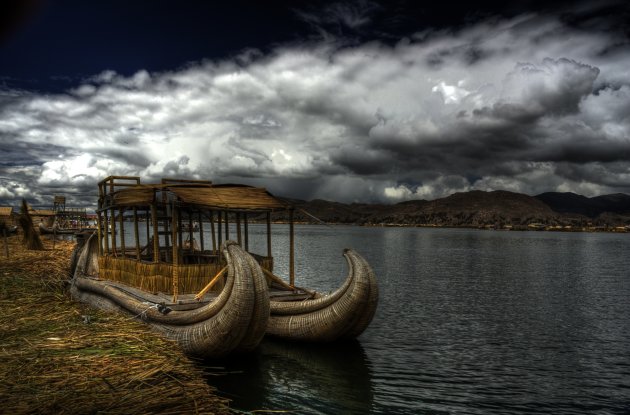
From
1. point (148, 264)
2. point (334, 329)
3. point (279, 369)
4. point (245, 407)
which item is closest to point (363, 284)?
point (334, 329)

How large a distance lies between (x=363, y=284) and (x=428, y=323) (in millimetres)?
8917

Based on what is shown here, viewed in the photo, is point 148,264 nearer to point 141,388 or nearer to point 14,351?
point 14,351

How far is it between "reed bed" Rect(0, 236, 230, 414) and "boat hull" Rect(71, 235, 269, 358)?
511mm

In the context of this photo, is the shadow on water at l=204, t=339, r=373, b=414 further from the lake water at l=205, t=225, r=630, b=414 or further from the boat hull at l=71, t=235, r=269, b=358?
the boat hull at l=71, t=235, r=269, b=358

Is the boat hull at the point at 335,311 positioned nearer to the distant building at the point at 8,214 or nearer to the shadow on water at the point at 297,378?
the shadow on water at the point at 297,378

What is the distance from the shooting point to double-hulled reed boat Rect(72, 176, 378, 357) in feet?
38.2

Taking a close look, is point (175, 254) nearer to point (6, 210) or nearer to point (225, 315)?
point (225, 315)

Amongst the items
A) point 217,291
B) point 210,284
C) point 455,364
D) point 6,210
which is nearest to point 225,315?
point 210,284

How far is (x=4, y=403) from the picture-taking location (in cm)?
732

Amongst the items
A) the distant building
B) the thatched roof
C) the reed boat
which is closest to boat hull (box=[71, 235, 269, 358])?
the reed boat

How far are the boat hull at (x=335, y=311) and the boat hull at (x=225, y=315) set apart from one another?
2.61 m

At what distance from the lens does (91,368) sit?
9.07 m

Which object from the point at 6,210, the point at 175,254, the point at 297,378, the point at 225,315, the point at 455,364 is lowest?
the point at 455,364

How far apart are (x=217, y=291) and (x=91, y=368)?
244 inches
